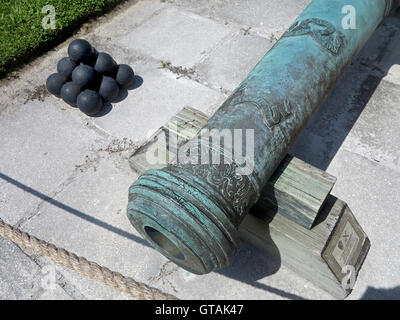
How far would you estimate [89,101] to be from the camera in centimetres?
361

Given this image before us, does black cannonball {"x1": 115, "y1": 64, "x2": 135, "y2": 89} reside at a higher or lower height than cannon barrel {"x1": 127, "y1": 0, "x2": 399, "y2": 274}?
lower

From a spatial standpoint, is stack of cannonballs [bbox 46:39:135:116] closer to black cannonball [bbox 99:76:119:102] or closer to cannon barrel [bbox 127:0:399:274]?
black cannonball [bbox 99:76:119:102]

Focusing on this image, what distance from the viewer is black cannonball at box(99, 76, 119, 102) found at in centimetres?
375

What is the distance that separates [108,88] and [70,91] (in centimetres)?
37

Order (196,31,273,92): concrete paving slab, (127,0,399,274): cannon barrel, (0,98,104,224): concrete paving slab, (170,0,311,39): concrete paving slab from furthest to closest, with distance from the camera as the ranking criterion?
(170,0,311,39): concrete paving slab → (196,31,273,92): concrete paving slab → (0,98,104,224): concrete paving slab → (127,0,399,274): cannon barrel

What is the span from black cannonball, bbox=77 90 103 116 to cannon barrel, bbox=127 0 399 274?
1.76m

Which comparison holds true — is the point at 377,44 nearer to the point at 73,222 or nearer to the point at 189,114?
the point at 189,114

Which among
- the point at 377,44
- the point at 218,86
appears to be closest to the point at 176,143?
the point at 218,86

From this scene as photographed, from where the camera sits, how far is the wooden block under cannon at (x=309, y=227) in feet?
7.46

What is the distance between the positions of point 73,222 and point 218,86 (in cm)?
206

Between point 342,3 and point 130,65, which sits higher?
point 342,3

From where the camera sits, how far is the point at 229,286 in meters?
2.63

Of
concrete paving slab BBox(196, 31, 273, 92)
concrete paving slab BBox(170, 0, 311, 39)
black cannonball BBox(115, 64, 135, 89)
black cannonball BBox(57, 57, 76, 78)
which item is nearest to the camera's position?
black cannonball BBox(57, 57, 76, 78)

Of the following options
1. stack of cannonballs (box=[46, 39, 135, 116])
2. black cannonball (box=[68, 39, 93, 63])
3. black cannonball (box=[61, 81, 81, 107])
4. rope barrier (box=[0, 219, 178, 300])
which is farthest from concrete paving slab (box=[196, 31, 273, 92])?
rope barrier (box=[0, 219, 178, 300])
